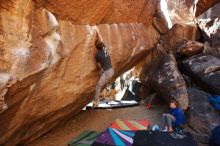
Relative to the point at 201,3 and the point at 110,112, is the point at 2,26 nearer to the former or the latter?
the point at 110,112

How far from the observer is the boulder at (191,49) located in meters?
11.0

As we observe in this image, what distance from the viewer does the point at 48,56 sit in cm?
550

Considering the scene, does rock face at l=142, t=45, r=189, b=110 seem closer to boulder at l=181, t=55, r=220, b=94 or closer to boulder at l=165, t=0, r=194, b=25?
boulder at l=181, t=55, r=220, b=94

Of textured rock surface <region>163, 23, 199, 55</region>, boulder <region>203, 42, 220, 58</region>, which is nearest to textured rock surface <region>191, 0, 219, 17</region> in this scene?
textured rock surface <region>163, 23, 199, 55</region>

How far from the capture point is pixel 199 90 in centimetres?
926

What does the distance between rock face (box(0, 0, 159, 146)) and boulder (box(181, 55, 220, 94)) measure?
2.63m

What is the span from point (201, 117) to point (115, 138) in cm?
307

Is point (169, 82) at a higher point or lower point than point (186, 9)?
lower

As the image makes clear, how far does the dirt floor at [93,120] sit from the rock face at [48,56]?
0.41 meters

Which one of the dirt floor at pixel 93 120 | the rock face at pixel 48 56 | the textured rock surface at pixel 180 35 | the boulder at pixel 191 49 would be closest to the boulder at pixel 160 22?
the textured rock surface at pixel 180 35

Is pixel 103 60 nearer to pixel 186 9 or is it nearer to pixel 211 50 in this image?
pixel 211 50

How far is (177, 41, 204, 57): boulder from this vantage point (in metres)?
11.0

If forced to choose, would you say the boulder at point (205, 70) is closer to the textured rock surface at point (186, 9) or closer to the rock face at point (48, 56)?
the rock face at point (48, 56)

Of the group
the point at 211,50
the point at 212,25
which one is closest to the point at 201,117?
the point at 211,50
